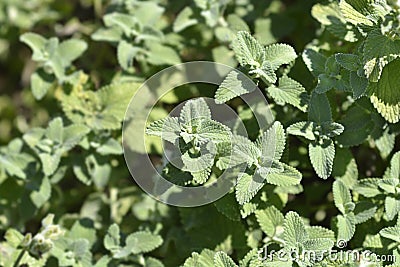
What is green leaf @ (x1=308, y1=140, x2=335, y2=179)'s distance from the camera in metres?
1.72

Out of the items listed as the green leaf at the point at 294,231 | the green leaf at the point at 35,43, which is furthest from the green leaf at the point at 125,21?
the green leaf at the point at 294,231

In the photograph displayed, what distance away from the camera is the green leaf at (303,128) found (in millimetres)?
1745

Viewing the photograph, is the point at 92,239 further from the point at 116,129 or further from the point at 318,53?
the point at 318,53

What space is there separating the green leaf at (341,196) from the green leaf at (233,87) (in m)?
0.40

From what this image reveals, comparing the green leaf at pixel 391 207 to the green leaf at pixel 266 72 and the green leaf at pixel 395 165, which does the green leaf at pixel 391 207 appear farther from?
the green leaf at pixel 266 72

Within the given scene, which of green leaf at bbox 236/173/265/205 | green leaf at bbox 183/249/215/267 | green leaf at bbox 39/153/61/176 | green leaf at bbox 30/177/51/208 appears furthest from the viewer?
green leaf at bbox 30/177/51/208

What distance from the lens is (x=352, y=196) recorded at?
1.97 meters

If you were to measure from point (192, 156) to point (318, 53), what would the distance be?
0.53 m

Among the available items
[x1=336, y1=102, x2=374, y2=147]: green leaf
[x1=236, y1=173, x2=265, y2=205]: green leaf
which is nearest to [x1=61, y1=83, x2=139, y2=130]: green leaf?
[x1=236, y1=173, x2=265, y2=205]: green leaf

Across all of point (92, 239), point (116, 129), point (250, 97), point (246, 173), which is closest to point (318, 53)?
point (250, 97)

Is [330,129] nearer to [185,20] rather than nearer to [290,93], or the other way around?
[290,93]

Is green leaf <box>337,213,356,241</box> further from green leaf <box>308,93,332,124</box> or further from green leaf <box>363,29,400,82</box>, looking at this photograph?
green leaf <box>363,29,400,82</box>

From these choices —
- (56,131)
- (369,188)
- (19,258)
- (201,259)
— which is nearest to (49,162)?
(56,131)

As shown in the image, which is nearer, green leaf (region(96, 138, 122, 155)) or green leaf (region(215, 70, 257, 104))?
green leaf (region(215, 70, 257, 104))
